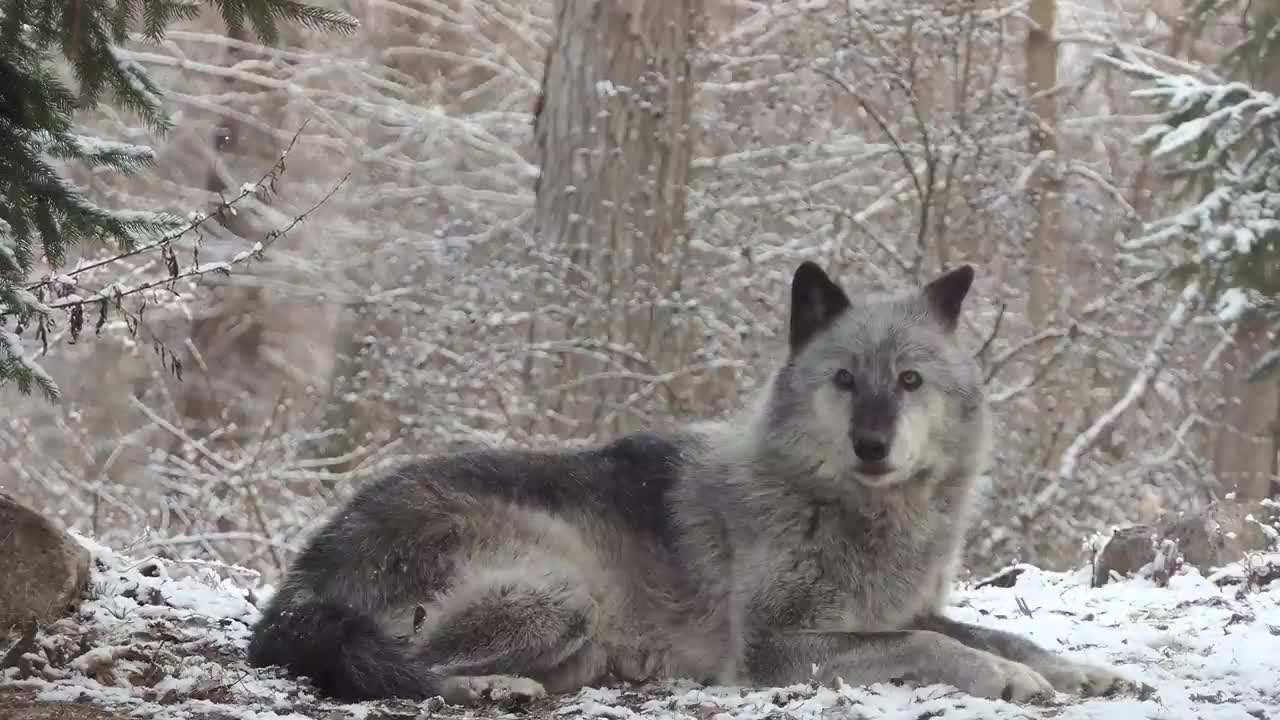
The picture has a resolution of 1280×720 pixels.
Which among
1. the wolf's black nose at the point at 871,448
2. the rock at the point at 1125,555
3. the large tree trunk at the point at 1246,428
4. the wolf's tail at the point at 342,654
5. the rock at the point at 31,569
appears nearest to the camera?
the wolf's tail at the point at 342,654

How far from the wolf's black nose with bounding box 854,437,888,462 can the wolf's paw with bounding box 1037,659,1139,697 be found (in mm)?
917

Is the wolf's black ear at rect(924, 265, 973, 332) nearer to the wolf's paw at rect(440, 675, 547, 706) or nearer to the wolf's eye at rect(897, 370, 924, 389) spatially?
the wolf's eye at rect(897, 370, 924, 389)

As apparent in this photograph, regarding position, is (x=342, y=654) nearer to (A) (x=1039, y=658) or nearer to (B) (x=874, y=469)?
(B) (x=874, y=469)

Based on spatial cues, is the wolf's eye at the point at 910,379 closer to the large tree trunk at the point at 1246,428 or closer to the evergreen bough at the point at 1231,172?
the evergreen bough at the point at 1231,172

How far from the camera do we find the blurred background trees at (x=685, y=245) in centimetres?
1049

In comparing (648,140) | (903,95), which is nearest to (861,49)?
(903,95)

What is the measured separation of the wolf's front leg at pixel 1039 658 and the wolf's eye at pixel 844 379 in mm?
927

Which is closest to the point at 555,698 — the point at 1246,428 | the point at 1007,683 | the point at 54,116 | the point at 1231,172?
the point at 1007,683

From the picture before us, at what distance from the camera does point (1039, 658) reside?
456 cm

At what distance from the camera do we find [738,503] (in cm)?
493

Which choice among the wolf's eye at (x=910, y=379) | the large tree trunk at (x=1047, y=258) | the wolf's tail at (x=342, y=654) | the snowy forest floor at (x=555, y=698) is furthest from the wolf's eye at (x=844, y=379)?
the large tree trunk at (x=1047, y=258)

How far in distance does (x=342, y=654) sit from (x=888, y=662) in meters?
1.78

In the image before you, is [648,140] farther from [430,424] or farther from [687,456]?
[687,456]

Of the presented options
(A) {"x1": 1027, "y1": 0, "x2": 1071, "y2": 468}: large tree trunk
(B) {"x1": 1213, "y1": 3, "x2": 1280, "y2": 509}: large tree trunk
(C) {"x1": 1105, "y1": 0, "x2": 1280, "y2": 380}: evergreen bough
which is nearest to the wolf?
(C) {"x1": 1105, "y1": 0, "x2": 1280, "y2": 380}: evergreen bough
